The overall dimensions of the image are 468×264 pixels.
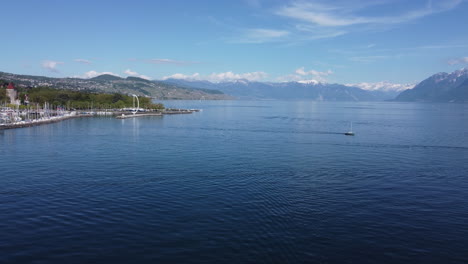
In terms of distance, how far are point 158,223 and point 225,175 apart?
41.5 feet

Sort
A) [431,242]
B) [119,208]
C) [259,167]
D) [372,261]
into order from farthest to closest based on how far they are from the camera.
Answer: [259,167], [119,208], [431,242], [372,261]

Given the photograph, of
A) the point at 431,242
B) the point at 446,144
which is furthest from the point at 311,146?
the point at 431,242

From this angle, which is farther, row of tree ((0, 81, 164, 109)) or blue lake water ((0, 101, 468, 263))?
row of tree ((0, 81, 164, 109))

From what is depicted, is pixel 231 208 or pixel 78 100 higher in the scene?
pixel 78 100

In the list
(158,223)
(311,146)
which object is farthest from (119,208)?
(311,146)

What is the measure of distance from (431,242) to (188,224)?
13.1 metres

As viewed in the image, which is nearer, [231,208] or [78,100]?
[231,208]

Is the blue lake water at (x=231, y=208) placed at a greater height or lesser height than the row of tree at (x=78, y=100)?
lesser

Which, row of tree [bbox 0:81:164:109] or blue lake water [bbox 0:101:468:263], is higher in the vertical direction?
row of tree [bbox 0:81:164:109]

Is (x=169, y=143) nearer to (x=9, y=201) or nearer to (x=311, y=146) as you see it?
(x=311, y=146)

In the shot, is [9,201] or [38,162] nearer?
[9,201]

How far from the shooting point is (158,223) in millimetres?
20047

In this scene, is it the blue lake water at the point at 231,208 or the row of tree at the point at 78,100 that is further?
the row of tree at the point at 78,100

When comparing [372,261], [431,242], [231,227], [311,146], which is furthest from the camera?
[311,146]
